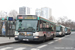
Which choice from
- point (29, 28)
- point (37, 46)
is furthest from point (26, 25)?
point (37, 46)

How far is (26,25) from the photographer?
13820 millimetres

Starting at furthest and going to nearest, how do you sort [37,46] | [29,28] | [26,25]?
[26,25]
[29,28]
[37,46]

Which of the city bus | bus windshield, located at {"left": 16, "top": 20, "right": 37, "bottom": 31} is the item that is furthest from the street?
bus windshield, located at {"left": 16, "top": 20, "right": 37, "bottom": 31}

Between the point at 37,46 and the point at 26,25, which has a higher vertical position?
the point at 26,25

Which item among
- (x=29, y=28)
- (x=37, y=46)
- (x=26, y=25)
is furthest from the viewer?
(x=26, y=25)

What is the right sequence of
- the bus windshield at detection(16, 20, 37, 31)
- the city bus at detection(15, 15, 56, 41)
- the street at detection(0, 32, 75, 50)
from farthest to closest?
1. the bus windshield at detection(16, 20, 37, 31)
2. the city bus at detection(15, 15, 56, 41)
3. the street at detection(0, 32, 75, 50)

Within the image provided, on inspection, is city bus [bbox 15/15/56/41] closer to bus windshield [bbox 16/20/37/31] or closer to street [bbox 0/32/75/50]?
bus windshield [bbox 16/20/37/31]

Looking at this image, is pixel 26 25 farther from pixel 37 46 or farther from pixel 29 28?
pixel 37 46

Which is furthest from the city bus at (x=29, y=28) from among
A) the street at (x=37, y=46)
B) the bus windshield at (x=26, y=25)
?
the street at (x=37, y=46)

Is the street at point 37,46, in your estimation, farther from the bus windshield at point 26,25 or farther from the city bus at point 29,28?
the bus windshield at point 26,25

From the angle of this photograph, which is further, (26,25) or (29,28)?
(26,25)

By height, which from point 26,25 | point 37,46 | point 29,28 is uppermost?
point 26,25

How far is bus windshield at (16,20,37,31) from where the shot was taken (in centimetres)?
1365

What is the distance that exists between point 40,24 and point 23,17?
1.91 meters
